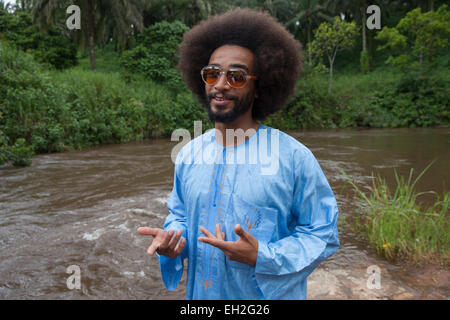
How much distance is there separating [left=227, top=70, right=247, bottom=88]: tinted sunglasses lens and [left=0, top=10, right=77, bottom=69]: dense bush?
926 inches

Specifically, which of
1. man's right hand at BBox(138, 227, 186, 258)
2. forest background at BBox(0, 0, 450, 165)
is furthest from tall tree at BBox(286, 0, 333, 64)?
man's right hand at BBox(138, 227, 186, 258)

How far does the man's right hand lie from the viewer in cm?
138

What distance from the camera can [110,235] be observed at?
4.73 m

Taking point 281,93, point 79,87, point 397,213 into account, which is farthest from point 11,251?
point 79,87

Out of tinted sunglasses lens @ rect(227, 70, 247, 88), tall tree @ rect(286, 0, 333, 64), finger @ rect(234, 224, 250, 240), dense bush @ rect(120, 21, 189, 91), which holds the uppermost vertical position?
tall tree @ rect(286, 0, 333, 64)

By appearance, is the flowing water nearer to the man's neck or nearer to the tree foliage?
the man's neck

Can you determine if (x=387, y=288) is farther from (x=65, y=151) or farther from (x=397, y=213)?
(x=65, y=151)

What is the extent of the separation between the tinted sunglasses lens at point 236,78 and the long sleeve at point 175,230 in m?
0.49

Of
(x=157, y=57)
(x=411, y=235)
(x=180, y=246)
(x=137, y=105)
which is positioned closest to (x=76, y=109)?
(x=137, y=105)

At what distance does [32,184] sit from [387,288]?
7141 millimetres

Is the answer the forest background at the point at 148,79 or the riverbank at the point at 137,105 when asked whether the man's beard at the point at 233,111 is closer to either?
the riverbank at the point at 137,105

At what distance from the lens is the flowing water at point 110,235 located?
11.0ft
